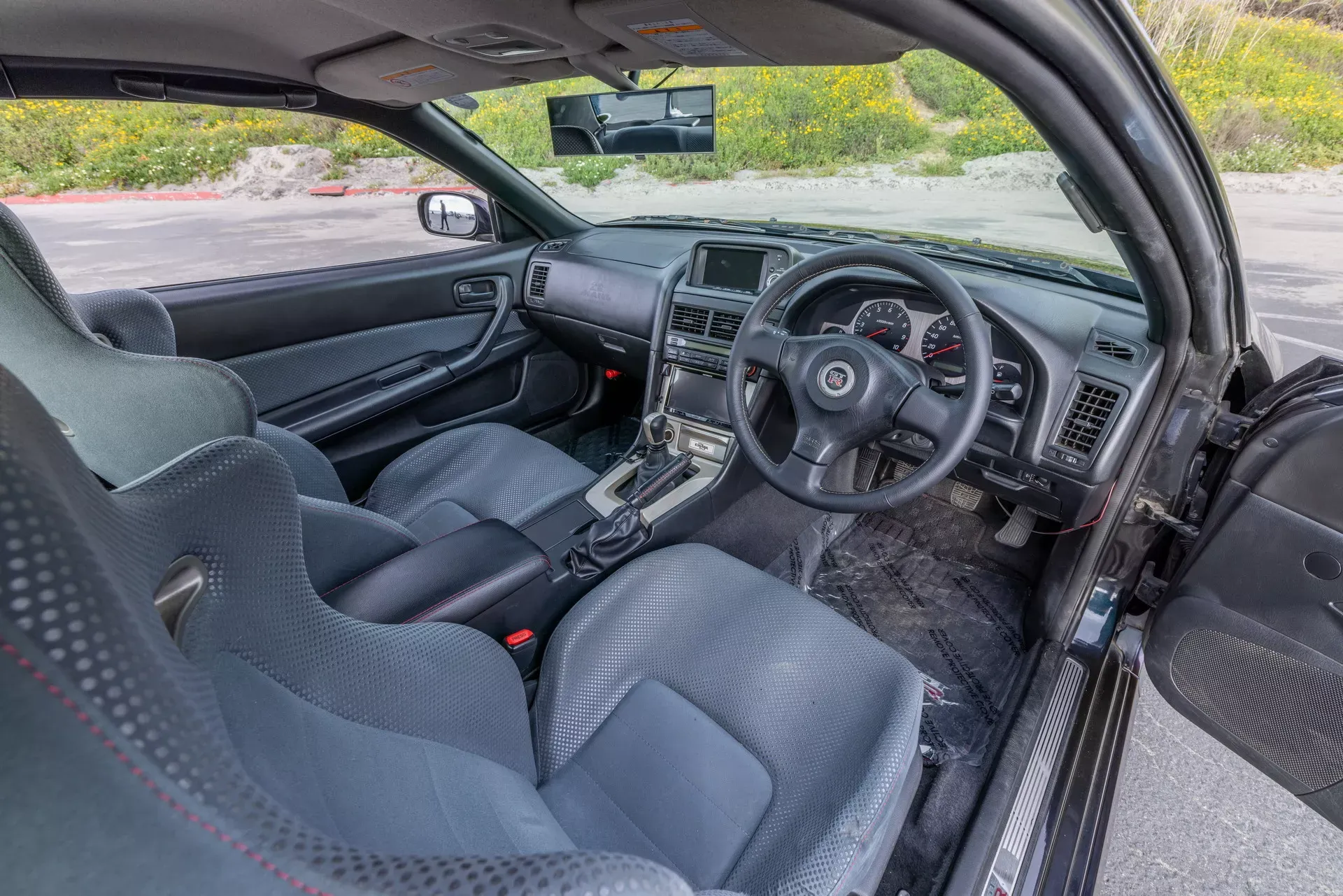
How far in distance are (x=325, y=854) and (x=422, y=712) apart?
55 centimetres

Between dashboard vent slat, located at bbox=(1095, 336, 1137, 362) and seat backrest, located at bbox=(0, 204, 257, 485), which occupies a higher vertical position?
dashboard vent slat, located at bbox=(1095, 336, 1137, 362)

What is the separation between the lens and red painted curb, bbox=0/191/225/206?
1969 millimetres

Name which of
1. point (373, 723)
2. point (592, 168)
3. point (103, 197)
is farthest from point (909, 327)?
point (103, 197)

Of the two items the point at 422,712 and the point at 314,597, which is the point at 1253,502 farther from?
the point at 314,597

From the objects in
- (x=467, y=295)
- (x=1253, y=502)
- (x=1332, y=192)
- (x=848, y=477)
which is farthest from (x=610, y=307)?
(x=1332, y=192)

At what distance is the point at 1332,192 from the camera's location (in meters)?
2.00

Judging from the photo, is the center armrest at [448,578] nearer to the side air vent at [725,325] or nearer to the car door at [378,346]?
the side air vent at [725,325]

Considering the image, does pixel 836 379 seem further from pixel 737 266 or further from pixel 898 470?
pixel 898 470

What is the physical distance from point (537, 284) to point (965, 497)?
1.89 metres

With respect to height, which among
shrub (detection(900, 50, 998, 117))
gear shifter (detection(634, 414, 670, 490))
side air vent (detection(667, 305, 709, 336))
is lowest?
gear shifter (detection(634, 414, 670, 490))

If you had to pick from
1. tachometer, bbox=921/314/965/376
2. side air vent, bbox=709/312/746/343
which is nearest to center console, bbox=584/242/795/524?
side air vent, bbox=709/312/746/343

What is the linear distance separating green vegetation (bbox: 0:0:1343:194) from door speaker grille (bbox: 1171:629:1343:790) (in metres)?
1.06

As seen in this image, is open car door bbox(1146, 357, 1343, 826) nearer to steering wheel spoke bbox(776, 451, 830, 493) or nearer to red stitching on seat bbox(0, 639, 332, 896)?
steering wheel spoke bbox(776, 451, 830, 493)

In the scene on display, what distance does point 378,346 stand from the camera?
261 centimetres
